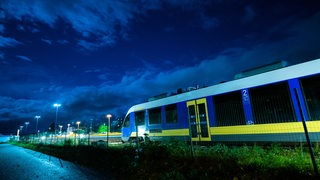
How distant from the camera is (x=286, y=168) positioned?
4855 mm

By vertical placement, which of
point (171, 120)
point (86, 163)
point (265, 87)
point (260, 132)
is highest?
point (265, 87)

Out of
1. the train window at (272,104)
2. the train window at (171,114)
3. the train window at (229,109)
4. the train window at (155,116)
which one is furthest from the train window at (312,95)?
the train window at (155,116)

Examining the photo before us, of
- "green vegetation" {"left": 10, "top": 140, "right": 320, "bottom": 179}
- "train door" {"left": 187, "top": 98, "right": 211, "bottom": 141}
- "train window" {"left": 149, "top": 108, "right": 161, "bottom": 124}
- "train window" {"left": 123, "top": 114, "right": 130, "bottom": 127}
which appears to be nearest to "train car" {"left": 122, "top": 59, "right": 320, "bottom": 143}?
"train door" {"left": 187, "top": 98, "right": 211, "bottom": 141}

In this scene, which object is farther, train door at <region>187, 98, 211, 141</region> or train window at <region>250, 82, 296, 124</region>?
train door at <region>187, 98, 211, 141</region>

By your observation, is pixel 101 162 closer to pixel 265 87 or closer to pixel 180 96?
pixel 180 96

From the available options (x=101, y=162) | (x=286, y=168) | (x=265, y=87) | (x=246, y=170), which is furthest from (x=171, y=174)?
(x=265, y=87)

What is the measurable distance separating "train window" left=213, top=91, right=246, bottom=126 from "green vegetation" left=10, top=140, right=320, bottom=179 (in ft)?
8.21

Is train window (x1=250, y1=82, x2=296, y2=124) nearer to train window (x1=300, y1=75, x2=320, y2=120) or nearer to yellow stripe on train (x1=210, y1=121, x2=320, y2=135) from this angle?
yellow stripe on train (x1=210, y1=121, x2=320, y2=135)

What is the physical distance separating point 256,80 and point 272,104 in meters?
1.37

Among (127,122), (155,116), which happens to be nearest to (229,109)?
(155,116)

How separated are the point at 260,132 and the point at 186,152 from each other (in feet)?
12.5

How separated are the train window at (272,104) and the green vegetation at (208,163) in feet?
4.84

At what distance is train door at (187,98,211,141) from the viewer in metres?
11.0

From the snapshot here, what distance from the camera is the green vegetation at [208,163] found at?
4934mm
